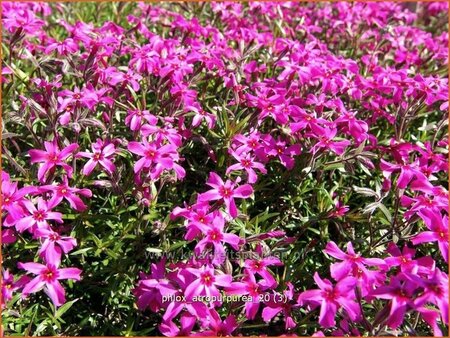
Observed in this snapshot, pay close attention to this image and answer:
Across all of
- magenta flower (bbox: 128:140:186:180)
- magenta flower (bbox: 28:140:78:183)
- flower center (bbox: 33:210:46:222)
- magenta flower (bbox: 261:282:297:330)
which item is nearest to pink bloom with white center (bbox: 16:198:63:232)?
flower center (bbox: 33:210:46:222)

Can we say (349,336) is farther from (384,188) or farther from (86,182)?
(86,182)

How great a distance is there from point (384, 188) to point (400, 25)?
277 cm

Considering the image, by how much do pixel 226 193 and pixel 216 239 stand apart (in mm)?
242

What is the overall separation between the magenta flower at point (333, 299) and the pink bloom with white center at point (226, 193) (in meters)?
0.51

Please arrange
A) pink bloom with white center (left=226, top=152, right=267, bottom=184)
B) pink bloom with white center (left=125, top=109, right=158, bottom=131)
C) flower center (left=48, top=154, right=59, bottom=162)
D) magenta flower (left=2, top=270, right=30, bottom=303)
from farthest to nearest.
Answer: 1. pink bloom with white center (left=125, top=109, right=158, bottom=131)
2. pink bloom with white center (left=226, top=152, right=267, bottom=184)
3. flower center (left=48, top=154, right=59, bottom=162)
4. magenta flower (left=2, top=270, right=30, bottom=303)

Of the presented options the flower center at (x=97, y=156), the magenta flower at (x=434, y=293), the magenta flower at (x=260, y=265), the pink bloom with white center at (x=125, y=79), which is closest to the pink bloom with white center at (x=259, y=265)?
the magenta flower at (x=260, y=265)

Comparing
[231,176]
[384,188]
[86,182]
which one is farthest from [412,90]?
[86,182]

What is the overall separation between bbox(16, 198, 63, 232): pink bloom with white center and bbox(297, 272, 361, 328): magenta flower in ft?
3.84

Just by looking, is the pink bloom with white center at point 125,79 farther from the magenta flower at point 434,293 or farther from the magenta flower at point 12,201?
the magenta flower at point 434,293

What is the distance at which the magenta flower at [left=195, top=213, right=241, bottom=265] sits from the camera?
207 cm

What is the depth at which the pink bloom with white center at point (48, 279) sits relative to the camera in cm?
201

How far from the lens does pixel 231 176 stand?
8.97 feet

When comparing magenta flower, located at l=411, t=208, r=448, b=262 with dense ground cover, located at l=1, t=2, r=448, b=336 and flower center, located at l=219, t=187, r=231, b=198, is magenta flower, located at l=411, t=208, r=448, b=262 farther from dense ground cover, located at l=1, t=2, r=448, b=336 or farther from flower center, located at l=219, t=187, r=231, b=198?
flower center, located at l=219, t=187, r=231, b=198

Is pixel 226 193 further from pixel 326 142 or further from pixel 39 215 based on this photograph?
pixel 39 215
